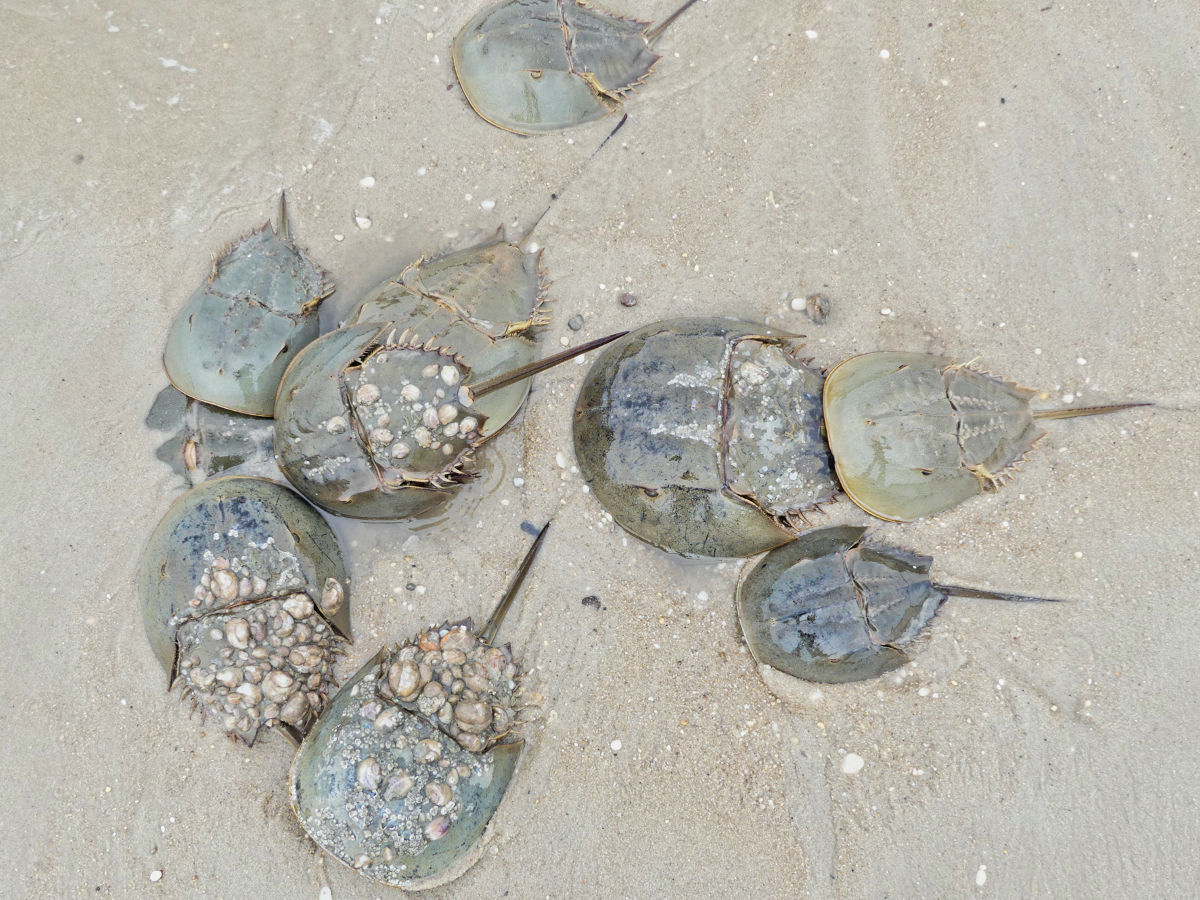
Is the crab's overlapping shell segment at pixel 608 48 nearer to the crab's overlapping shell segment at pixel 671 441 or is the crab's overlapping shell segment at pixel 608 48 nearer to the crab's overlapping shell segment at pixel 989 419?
the crab's overlapping shell segment at pixel 671 441

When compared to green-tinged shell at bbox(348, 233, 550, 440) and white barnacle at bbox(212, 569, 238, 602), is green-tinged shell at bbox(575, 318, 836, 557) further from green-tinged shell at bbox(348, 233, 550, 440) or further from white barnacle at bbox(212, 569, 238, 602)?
white barnacle at bbox(212, 569, 238, 602)

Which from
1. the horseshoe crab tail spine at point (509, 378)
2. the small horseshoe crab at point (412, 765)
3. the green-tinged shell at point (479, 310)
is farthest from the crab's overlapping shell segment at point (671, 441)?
the small horseshoe crab at point (412, 765)

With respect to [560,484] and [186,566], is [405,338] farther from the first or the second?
[186,566]

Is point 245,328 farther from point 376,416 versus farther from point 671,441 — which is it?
point 671,441

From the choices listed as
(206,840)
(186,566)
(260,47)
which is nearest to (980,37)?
(260,47)

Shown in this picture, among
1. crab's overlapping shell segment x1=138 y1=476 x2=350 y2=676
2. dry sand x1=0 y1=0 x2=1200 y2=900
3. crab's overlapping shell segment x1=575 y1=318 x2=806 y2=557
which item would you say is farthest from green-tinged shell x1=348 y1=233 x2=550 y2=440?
crab's overlapping shell segment x1=138 y1=476 x2=350 y2=676

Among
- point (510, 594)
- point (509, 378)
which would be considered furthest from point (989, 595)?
point (509, 378)
